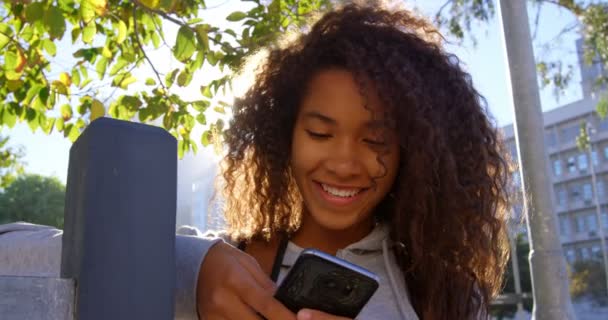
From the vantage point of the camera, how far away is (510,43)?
13.4 feet

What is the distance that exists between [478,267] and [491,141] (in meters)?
0.43

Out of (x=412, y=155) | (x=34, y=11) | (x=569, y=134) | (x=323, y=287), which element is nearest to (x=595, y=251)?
(x=569, y=134)

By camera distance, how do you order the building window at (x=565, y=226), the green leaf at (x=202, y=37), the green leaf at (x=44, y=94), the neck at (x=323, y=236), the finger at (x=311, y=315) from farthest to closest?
the building window at (x=565, y=226)
the green leaf at (x=44, y=94)
the green leaf at (x=202, y=37)
the neck at (x=323, y=236)
the finger at (x=311, y=315)

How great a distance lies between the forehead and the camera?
1845 mm

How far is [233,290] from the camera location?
3.19ft

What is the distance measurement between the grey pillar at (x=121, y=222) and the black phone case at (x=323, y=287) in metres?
0.24

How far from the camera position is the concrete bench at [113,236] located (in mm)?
749

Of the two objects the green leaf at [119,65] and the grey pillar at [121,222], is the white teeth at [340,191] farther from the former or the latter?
the green leaf at [119,65]

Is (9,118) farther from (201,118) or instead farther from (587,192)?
(587,192)

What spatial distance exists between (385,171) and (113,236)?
3.80ft

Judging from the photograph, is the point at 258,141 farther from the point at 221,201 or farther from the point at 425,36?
the point at 425,36

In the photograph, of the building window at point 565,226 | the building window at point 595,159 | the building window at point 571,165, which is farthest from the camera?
the building window at point 565,226

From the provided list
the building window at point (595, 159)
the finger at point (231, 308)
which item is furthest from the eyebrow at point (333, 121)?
the building window at point (595, 159)

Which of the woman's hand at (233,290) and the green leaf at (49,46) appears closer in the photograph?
the woman's hand at (233,290)
